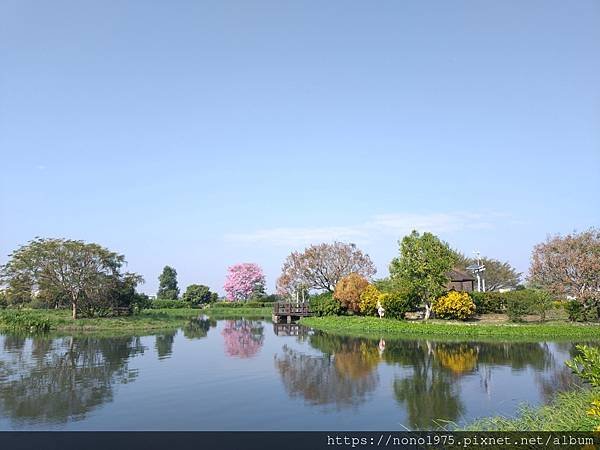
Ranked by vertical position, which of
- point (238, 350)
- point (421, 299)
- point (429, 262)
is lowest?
point (238, 350)

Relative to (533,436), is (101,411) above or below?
below

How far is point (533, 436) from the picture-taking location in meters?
6.79

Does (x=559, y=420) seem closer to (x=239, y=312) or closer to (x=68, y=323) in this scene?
(x=68, y=323)

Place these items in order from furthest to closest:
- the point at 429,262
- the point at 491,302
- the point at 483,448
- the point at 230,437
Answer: the point at 491,302 < the point at 429,262 < the point at 230,437 < the point at 483,448

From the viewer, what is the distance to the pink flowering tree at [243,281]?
69875 millimetres

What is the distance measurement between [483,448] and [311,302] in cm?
3549

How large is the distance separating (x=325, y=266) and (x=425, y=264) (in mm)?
17492

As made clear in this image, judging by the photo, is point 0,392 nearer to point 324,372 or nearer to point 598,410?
point 324,372

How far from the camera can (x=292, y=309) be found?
140ft

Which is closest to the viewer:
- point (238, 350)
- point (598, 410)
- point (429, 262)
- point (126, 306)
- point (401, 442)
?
point (598, 410)

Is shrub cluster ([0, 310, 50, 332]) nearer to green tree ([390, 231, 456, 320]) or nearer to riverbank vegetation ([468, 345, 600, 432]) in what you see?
green tree ([390, 231, 456, 320])

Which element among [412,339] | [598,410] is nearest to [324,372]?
[412,339]

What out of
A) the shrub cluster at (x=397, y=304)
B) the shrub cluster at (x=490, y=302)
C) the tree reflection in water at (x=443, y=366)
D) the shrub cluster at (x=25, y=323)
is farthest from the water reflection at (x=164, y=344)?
the shrub cluster at (x=490, y=302)

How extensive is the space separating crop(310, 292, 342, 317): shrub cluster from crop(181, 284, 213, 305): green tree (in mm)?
28758
